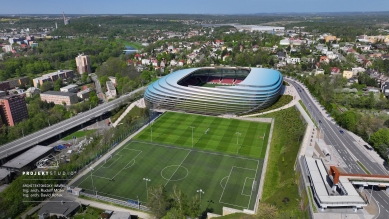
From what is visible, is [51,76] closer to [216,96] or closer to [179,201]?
[216,96]

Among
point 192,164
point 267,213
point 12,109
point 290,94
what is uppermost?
point 267,213

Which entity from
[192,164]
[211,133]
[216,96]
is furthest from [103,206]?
[216,96]

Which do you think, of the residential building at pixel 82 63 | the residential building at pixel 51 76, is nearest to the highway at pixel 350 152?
the residential building at pixel 51 76

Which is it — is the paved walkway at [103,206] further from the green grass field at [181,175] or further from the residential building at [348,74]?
the residential building at [348,74]

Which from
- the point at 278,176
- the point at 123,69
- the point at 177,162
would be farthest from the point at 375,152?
the point at 123,69

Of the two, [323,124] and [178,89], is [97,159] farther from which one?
[323,124]

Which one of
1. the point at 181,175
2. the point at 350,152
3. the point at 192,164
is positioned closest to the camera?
the point at 181,175

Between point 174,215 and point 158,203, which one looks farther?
point 158,203
